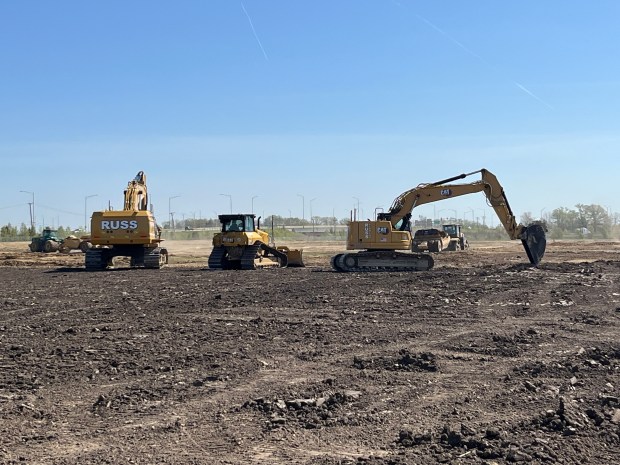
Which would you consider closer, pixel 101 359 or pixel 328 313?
pixel 101 359

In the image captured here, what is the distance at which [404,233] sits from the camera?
31.2 m

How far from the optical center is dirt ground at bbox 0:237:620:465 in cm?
654

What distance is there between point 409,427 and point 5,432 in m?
3.72

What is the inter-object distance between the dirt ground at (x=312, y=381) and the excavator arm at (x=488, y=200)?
39.9ft

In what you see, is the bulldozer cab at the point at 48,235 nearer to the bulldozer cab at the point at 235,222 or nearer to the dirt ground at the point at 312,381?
the bulldozer cab at the point at 235,222

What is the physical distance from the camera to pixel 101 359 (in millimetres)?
10703

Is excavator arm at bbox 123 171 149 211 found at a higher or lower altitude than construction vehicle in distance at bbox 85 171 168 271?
higher

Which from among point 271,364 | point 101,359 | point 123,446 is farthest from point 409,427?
point 101,359

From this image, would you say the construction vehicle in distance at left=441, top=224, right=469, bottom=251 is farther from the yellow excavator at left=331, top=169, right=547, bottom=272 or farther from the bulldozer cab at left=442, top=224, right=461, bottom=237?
the yellow excavator at left=331, top=169, right=547, bottom=272

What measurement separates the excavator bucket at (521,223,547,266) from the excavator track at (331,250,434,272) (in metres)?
3.82

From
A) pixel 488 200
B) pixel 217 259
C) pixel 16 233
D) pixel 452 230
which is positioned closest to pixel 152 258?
pixel 217 259

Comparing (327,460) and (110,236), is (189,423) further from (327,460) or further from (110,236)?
(110,236)

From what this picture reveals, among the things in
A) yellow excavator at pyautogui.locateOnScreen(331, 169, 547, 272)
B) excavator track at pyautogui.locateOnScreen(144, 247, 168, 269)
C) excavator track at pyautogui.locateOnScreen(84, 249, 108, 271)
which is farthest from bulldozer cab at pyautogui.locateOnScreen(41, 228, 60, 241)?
yellow excavator at pyautogui.locateOnScreen(331, 169, 547, 272)

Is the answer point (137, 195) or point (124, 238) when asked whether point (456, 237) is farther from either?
point (124, 238)
